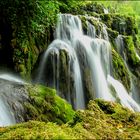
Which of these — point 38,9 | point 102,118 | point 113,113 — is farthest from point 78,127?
point 38,9

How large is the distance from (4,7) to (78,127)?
10.6m

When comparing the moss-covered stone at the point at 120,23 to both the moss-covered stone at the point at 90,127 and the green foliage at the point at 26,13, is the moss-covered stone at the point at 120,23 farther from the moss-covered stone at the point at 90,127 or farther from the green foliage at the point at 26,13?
the moss-covered stone at the point at 90,127

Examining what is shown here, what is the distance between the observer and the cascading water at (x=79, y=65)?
16.3m

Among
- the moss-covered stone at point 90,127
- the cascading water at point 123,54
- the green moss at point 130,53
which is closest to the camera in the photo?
the moss-covered stone at point 90,127

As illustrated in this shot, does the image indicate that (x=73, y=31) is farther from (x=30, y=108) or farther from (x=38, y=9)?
(x=30, y=108)

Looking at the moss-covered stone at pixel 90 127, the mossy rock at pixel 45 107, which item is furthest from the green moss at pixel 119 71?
the moss-covered stone at pixel 90 127

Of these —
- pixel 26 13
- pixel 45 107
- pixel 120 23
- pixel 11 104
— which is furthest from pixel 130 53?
pixel 11 104

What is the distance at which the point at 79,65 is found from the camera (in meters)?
17.6

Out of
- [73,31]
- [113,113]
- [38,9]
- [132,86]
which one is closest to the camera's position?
[113,113]

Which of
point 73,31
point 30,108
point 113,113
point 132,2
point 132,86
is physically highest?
point 132,2

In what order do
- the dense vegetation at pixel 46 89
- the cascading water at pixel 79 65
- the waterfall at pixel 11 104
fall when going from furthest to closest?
1. the cascading water at pixel 79 65
2. the waterfall at pixel 11 104
3. the dense vegetation at pixel 46 89

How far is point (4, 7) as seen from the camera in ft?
47.0

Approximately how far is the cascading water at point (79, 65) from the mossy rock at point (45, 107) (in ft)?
13.0

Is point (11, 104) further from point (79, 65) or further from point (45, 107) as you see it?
point (79, 65)
